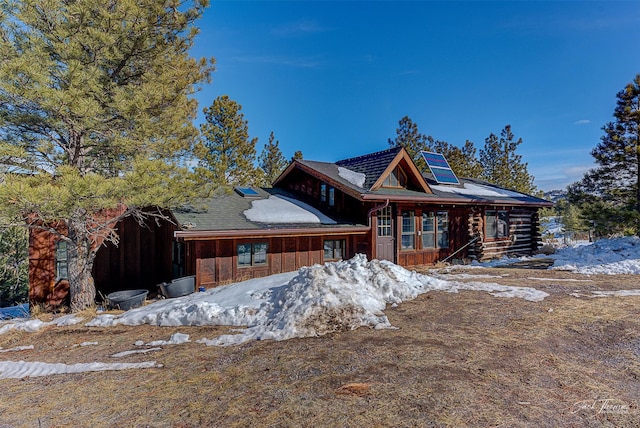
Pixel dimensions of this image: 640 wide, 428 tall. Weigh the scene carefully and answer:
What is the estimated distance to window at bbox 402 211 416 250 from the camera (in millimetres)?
14070

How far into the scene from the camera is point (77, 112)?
7.21m

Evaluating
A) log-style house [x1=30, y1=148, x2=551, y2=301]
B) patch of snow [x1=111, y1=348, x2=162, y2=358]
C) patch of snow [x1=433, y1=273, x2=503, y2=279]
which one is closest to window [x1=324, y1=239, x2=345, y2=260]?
log-style house [x1=30, y1=148, x2=551, y2=301]

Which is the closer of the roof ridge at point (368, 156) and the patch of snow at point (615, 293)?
the patch of snow at point (615, 293)

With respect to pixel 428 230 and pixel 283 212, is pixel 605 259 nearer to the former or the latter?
pixel 428 230

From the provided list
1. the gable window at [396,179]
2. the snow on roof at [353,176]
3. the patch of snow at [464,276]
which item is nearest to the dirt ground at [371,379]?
the patch of snow at [464,276]

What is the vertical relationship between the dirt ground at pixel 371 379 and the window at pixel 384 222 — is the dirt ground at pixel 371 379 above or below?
below

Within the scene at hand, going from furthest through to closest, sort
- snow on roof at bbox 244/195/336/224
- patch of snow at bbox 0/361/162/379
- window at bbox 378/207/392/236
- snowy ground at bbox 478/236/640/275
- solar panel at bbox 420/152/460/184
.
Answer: solar panel at bbox 420/152/460/184, window at bbox 378/207/392/236, snow on roof at bbox 244/195/336/224, snowy ground at bbox 478/236/640/275, patch of snow at bbox 0/361/162/379

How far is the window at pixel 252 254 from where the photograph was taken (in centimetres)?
1076

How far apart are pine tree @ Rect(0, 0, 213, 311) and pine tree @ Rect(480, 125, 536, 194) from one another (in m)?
32.3

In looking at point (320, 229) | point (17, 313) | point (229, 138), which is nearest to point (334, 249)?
point (320, 229)

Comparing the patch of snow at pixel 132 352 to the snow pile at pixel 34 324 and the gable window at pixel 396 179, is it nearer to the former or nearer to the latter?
the snow pile at pixel 34 324

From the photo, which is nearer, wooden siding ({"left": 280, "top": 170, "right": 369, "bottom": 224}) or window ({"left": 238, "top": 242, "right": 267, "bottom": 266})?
window ({"left": 238, "top": 242, "right": 267, "bottom": 266})

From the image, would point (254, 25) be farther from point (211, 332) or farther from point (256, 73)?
point (211, 332)

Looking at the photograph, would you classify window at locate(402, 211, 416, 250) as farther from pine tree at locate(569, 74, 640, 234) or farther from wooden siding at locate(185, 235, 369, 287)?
pine tree at locate(569, 74, 640, 234)
